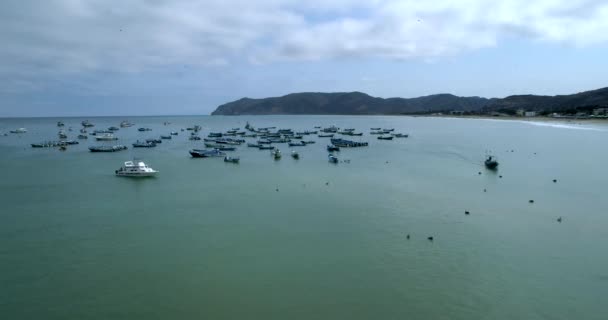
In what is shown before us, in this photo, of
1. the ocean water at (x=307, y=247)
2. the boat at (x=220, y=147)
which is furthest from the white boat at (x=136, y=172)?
the boat at (x=220, y=147)

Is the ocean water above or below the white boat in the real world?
below

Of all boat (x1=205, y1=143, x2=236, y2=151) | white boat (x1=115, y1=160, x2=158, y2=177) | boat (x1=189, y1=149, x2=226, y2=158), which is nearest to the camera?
white boat (x1=115, y1=160, x2=158, y2=177)

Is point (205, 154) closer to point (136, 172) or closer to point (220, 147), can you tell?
point (220, 147)

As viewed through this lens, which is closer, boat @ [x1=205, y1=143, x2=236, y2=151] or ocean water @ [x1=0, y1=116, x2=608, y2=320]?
ocean water @ [x1=0, y1=116, x2=608, y2=320]

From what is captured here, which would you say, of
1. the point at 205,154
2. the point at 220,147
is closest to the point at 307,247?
the point at 205,154

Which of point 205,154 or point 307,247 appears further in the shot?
point 205,154

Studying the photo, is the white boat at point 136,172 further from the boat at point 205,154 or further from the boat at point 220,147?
the boat at point 220,147

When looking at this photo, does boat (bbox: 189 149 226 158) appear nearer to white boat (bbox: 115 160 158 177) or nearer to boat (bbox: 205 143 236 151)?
boat (bbox: 205 143 236 151)

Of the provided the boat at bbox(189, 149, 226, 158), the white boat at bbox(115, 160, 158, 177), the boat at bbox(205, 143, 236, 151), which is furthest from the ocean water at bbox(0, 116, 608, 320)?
the boat at bbox(205, 143, 236, 151)
